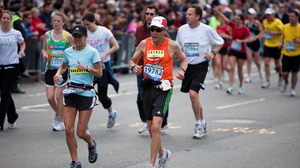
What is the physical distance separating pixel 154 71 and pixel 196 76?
1937mm

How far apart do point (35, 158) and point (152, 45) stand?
230cm

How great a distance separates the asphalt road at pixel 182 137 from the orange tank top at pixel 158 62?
122cm

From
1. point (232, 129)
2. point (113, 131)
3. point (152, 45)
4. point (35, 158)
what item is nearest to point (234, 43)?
point (232, 129)

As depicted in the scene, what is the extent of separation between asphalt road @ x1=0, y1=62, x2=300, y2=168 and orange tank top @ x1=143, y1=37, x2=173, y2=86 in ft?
4.00

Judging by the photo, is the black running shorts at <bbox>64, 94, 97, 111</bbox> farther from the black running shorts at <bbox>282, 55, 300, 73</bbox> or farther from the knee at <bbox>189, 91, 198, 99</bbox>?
the black running shorts at <bbox>282, 55, 300, 73</bbox>

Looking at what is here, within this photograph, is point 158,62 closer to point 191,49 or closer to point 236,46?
point 191,49

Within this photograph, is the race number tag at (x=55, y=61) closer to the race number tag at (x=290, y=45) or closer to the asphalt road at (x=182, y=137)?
the asphalt road at (x=182, y=137)

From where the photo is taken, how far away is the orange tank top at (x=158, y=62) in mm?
5449

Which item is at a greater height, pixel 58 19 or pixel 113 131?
pixel 58 19

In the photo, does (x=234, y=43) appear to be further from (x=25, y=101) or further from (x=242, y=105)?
(x=25, y=101)

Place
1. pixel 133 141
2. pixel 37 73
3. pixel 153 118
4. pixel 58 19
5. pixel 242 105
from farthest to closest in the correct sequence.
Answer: pixel 37 73 < pixel 242 105 < pixel 58 19 < pixel 133 141 < pixel 153 118

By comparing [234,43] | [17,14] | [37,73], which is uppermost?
[17,14]

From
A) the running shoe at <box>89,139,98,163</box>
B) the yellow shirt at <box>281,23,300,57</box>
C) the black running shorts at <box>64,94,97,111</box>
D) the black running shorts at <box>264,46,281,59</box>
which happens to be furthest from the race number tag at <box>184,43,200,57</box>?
the black running shorts at <box>264,46,281,59</box>

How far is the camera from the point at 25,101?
10117mm
